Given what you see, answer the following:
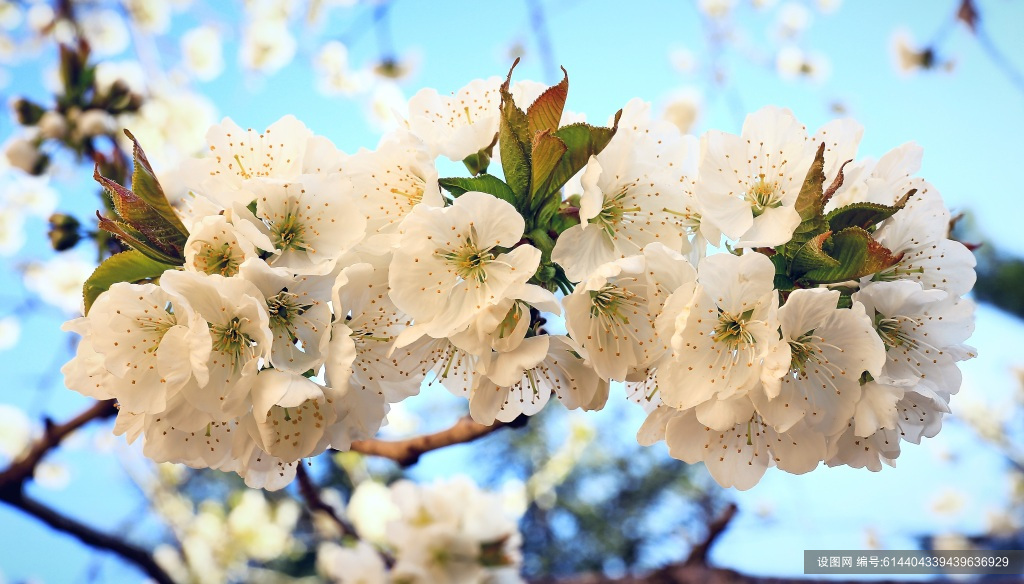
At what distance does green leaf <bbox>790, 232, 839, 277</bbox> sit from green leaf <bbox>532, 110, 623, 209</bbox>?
196 millimetres

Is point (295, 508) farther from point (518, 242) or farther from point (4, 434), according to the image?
point (518, 242)

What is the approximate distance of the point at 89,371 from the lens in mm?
734

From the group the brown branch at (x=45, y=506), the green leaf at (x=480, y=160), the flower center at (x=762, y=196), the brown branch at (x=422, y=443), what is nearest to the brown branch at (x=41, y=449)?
the brown branch at (x=45, y=506)

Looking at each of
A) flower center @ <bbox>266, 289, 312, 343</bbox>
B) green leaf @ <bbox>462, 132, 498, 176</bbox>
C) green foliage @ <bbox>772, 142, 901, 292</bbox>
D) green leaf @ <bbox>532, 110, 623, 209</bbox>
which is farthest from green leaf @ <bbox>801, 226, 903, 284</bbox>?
flower center @ <bbox>266, 289, 312, 343</bbox>

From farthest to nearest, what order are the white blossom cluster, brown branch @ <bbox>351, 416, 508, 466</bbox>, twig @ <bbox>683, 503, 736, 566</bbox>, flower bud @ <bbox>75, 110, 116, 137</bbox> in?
flower bud @ <bbox>75, 110, 116, 137</bbox> → the white blossom cluster → twig @ <bbox>683, 503, 736, 566</bbox> → brown branch @ <bbox>351, 416, 508, 466</bbox>

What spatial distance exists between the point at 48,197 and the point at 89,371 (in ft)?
9.92

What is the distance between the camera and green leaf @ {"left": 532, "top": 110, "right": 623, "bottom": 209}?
0.68m

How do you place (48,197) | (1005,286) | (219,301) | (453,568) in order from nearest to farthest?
(219,301), (453,568), (48,197), (1005,286)

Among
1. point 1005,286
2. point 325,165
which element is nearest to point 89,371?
point 325,165

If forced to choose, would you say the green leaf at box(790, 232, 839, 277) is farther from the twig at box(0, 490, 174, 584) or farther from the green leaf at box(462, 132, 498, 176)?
the twig at box(0, 490, 174, 584)

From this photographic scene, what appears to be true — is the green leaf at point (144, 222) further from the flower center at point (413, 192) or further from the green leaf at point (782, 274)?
the green leaf at point (782, 274)

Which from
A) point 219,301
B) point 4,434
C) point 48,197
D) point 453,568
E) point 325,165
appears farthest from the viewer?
point 4,434

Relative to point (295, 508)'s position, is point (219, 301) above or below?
above

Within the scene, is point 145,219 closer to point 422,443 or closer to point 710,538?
point 422,443
